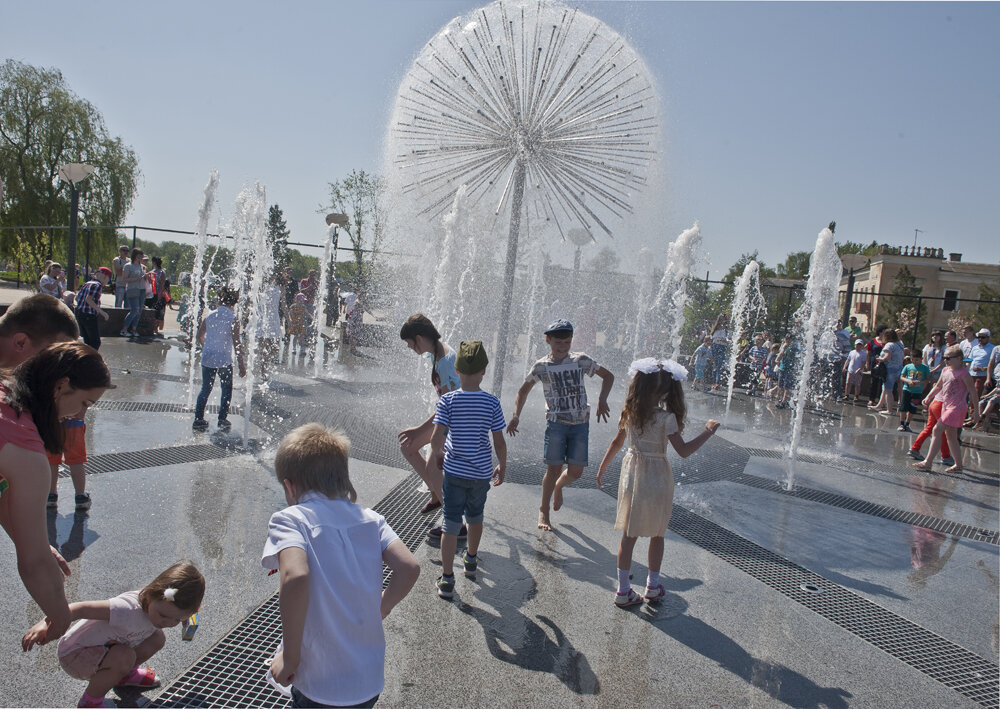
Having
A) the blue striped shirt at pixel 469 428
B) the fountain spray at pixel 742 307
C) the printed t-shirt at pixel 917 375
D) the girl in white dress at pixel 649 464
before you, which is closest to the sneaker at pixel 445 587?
the blue striped shirt at pixel 469 428

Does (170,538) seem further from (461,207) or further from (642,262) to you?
(642,262)

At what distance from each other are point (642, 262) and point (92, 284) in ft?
30.2

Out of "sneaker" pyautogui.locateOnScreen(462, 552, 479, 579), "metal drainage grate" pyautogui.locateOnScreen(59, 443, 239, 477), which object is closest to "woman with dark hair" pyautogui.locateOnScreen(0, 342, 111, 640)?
"sneaker" pyautogui.locateOnScreen(462, 552, 479, 579)

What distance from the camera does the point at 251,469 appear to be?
598cm

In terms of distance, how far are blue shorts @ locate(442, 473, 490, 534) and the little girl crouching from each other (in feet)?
5.21

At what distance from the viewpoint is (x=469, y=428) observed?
3896 mm

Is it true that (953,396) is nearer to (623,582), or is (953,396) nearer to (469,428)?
(623,582)

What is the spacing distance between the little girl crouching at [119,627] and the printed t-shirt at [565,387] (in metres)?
2.91

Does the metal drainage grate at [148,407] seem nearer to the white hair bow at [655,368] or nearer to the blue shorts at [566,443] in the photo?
the blue shorts at [566,443]

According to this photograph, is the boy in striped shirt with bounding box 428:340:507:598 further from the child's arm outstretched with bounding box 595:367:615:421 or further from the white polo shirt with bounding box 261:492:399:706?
the white polo shirt with bounding box 261:492:399:706

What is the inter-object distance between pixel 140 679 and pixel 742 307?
16366mm

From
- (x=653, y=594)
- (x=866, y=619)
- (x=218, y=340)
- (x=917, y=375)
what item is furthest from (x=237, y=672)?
(x=917, y=375)

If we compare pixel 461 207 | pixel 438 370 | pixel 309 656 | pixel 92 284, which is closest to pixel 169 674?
pixel 309 656

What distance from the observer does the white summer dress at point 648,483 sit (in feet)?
12.7
